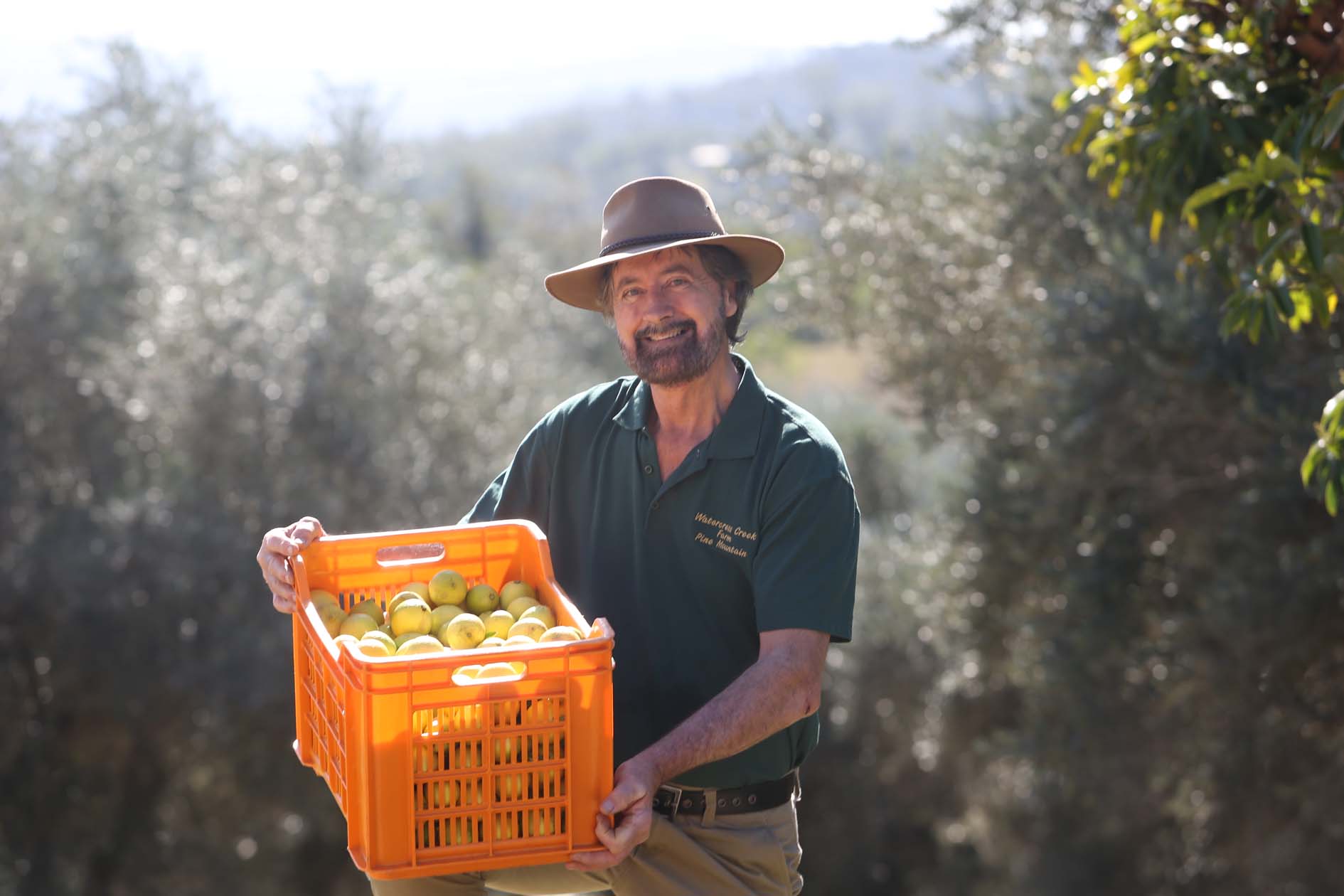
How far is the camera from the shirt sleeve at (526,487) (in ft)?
12.3

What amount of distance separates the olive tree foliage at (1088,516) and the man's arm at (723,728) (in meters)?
4.48

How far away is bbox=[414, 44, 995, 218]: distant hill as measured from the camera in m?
12.8

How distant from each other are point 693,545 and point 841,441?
15.8m

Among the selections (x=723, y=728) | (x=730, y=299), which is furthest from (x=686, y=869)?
(x=730, y=299)

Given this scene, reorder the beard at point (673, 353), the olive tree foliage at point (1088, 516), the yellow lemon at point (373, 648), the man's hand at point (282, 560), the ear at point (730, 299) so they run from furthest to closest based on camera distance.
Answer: the olive tree foliage at point (1088, 516) → the ear at point (730, 299) → the beard at point (673, 353) → the man's hand at point (282, 560) → the yellow lemon at point (373, 648)

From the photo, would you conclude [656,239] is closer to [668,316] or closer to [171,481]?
[668,316]

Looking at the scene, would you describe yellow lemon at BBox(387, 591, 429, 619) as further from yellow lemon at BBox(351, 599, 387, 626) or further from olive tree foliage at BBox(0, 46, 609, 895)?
olive tree foliage at BBox(0, 46, 609, 895)

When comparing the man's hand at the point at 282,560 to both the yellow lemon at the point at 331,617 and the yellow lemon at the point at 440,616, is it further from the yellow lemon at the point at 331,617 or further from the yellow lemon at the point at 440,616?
the yellow lemon at the point at 440,616

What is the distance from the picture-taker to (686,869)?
3.35 meters

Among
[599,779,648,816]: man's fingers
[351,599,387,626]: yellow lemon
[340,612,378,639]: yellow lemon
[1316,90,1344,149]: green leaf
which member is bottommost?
[599,779,648,816]: man's fingers

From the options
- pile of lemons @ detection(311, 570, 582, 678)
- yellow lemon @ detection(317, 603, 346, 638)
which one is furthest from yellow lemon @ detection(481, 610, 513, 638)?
yellow lemon @ detection(317, 603, 346, 638)

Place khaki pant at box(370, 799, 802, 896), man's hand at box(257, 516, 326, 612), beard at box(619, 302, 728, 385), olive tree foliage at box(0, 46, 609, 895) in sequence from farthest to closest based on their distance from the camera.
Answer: olive tree foliage at box(0, 46, 609, 895) < beard at box(619, 302, 728, 385) < khaki pant at box(370, 799, 802, 896) < man's hand at box(257, 516, 326, 612)

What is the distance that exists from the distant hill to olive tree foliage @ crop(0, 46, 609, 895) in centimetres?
403

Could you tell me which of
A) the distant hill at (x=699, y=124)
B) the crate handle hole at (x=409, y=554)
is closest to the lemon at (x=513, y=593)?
the crate handle hole at (x=409, y=554)
